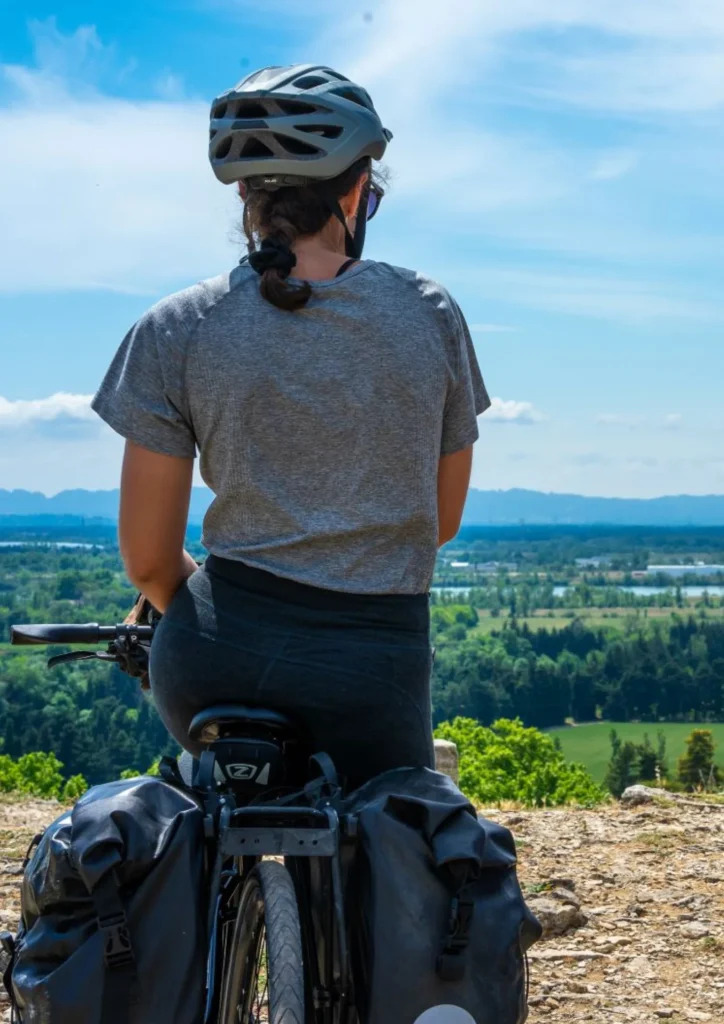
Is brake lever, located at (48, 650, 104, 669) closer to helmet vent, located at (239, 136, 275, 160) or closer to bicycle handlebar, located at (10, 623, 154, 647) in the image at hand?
bicycle handlebar, located at (10, 623, 154, 647)

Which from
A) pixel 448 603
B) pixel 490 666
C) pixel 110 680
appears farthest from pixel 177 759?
pixel 448 603

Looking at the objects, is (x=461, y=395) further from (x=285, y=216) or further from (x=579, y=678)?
(x=579, y=678)

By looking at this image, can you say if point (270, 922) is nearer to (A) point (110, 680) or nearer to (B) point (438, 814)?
(B) point (438, 814)

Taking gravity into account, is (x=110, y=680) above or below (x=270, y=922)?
below

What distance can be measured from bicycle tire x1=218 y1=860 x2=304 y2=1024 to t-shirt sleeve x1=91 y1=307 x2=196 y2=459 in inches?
32.1

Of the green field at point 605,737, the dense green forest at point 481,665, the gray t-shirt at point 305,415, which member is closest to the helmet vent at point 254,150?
the gray t-shirt at point 305,415

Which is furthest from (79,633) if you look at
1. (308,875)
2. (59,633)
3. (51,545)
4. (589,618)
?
(51,545)

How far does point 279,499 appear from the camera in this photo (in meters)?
2.57

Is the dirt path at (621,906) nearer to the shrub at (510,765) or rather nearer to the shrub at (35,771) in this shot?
the shrub at (35,771)

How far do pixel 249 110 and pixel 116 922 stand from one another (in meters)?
1.60

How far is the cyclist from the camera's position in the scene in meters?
2.55

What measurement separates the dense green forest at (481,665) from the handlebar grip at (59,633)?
19.9 m

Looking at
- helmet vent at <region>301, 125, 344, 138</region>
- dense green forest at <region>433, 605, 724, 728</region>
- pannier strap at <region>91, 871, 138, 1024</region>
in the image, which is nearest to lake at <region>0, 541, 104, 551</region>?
dense green forest at <region>433, 605, 724, 728</region>

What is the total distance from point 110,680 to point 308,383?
53488mm
